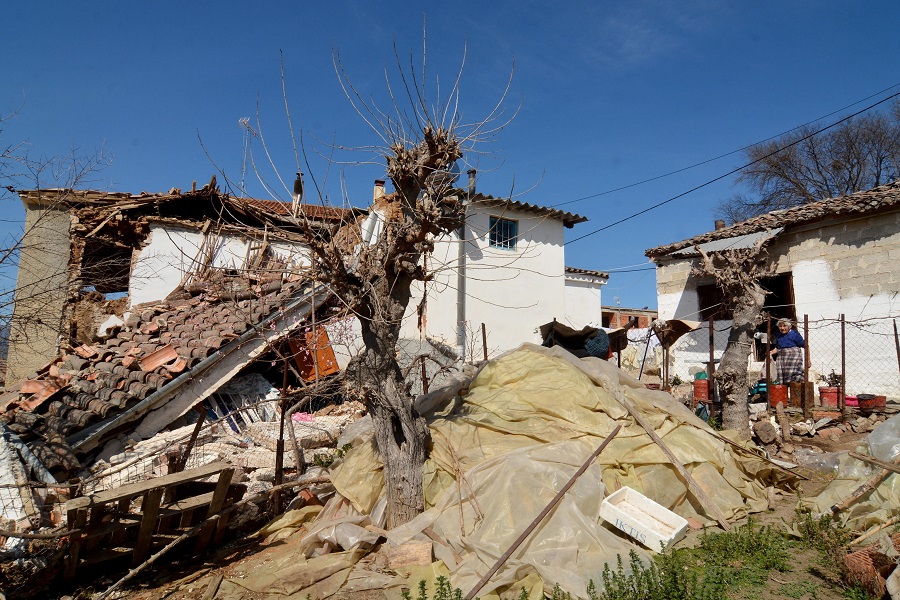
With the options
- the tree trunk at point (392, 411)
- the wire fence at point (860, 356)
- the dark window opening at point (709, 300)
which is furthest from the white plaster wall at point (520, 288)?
the tree trunk at point (392, 411)

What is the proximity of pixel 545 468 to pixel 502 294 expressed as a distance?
463 inches

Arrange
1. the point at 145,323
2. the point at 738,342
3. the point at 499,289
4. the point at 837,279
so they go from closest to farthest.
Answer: the point at 738,342 < the point at 145,323 < the point at 837,279 < the point at 499,289

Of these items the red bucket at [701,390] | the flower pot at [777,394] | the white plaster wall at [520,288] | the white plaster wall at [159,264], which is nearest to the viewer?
the flower pot at [777,394]

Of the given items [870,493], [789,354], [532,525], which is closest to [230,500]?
[532,525]

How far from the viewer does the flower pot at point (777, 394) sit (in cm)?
915

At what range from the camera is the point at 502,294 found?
16.2 meters

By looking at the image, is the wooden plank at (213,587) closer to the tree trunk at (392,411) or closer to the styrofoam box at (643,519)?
the tree trunk at (392,411)

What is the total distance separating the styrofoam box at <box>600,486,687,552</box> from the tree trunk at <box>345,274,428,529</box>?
5.54 ft

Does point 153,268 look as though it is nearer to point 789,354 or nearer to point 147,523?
point 147,523

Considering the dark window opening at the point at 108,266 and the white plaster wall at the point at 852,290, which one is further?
the dark window opening at the point at 108,266

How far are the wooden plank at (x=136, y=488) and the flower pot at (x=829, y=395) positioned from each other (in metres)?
10.00

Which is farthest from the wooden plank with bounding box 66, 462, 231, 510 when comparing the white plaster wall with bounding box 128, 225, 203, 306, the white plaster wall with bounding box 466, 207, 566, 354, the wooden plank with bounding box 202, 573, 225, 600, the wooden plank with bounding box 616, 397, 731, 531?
the white plaster wall with bounding box 466, 207, 566, 354

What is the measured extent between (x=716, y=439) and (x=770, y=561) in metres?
1.93

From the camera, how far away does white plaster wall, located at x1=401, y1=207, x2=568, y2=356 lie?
48.9ft
